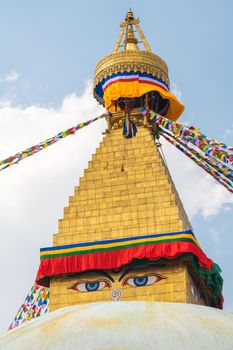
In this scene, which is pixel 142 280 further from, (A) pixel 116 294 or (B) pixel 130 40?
(B) pixel 130 40

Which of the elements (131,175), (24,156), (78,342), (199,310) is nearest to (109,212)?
(131,175)

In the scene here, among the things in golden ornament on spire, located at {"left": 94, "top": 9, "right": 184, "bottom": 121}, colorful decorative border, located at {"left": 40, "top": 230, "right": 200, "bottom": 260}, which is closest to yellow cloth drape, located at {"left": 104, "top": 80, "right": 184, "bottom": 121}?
golden ornament on spire, located at {"left": 94, "top": 9, "right": 184, "bottom": 121}

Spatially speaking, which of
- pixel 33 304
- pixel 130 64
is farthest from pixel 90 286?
pixel 130 64

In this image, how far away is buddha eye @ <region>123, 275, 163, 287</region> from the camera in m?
17.3

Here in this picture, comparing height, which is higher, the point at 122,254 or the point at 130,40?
the point at 130,40

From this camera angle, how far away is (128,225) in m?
18.3

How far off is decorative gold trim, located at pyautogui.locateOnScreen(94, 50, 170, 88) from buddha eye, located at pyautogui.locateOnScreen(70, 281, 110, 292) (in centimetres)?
675

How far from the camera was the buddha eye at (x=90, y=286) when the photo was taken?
57.7 ft

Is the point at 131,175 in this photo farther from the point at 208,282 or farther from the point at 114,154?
the point at 208,282

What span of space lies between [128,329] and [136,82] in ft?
38.4

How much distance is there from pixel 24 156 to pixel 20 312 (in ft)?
14.1

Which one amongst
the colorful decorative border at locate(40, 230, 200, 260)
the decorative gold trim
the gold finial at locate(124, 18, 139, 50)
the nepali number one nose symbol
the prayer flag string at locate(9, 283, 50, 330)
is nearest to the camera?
the nepali number one nose symbol

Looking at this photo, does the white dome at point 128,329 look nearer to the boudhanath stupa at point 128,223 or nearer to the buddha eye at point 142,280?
the boudhanath stupa at point 128,223

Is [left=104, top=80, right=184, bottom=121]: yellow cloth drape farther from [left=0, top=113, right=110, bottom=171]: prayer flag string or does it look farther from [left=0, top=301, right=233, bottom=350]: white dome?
[left=0, top=301, right=233, bottom=350]: white dome
